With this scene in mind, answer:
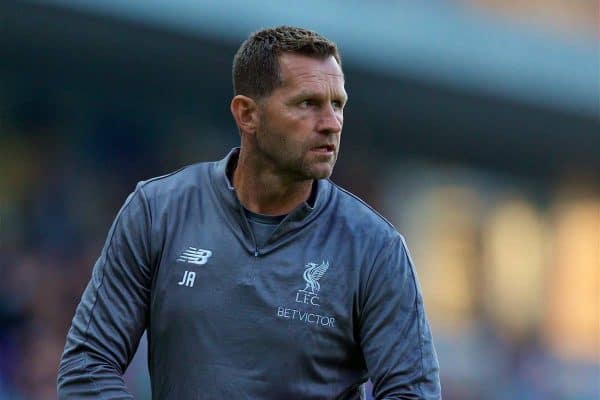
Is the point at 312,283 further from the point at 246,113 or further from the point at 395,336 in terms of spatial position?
the point at 246,113

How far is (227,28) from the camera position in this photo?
11602 millimetres

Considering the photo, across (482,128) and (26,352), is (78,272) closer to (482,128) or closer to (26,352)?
(26,352)

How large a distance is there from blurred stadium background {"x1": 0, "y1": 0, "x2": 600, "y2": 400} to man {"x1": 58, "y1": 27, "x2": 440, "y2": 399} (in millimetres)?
5450

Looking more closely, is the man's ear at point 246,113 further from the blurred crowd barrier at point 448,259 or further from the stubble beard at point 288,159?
the blurred crowd barrier at point 448,259

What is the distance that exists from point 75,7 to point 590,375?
30.6 feet

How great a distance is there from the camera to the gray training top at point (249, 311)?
159 inches

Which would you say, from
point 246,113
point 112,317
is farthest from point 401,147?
point 112,317

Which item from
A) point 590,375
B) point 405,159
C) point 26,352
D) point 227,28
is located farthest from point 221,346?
point 590,375

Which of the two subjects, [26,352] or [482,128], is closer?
[26,352]

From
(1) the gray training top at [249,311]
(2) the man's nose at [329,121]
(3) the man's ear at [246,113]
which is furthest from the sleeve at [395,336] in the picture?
(3) the man's ear at [246,113]

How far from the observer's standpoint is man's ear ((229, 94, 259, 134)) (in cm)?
429

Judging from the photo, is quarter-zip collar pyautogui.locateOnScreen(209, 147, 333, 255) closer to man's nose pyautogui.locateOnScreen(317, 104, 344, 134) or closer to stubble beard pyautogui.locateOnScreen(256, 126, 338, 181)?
stubble beard pyautogui.locateOnScreen(256, 126, 338, 181)

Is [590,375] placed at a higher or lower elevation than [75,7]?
lower

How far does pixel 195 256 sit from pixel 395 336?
0.68m
